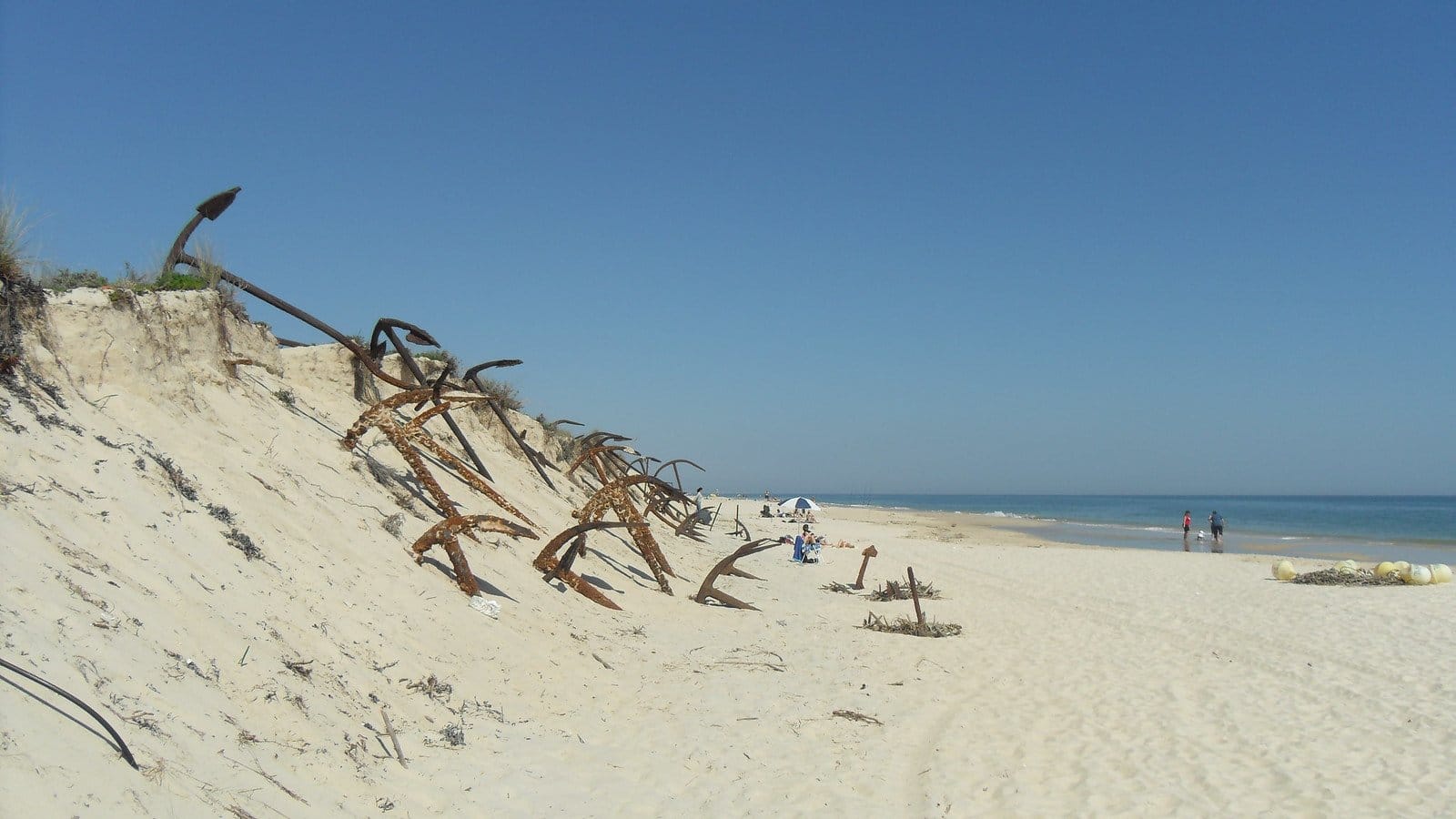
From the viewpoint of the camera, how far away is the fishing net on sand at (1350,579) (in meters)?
16.4

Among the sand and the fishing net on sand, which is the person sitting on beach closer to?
the sand

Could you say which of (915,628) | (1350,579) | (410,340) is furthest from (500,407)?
(1350,579)

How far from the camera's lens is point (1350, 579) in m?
16.6

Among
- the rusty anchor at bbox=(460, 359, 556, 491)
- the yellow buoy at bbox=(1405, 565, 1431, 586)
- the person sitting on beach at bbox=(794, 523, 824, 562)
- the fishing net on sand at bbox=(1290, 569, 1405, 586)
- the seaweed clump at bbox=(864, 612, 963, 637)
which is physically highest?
the rusty anchor at bbox=(460, 359, 556, 491)

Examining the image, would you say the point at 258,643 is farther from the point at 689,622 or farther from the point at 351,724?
the point at 689,622

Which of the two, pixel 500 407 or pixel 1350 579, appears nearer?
pixel 500 407

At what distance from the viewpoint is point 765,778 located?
16.5 ft

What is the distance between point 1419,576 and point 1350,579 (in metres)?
1.12

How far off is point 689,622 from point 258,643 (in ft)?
18.1

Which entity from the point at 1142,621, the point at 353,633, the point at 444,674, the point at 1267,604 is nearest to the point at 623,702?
the point at 444,674

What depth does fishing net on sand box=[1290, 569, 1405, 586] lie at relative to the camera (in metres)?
16.4

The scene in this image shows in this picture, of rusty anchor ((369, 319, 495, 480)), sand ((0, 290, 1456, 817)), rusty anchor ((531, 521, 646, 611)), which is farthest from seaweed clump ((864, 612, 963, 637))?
rusty anchor ((369, 319, 495, 480))

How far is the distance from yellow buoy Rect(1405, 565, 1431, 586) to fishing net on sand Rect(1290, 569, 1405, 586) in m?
0.17

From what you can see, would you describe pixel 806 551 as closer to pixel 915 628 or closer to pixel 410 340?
pixel 915 628
